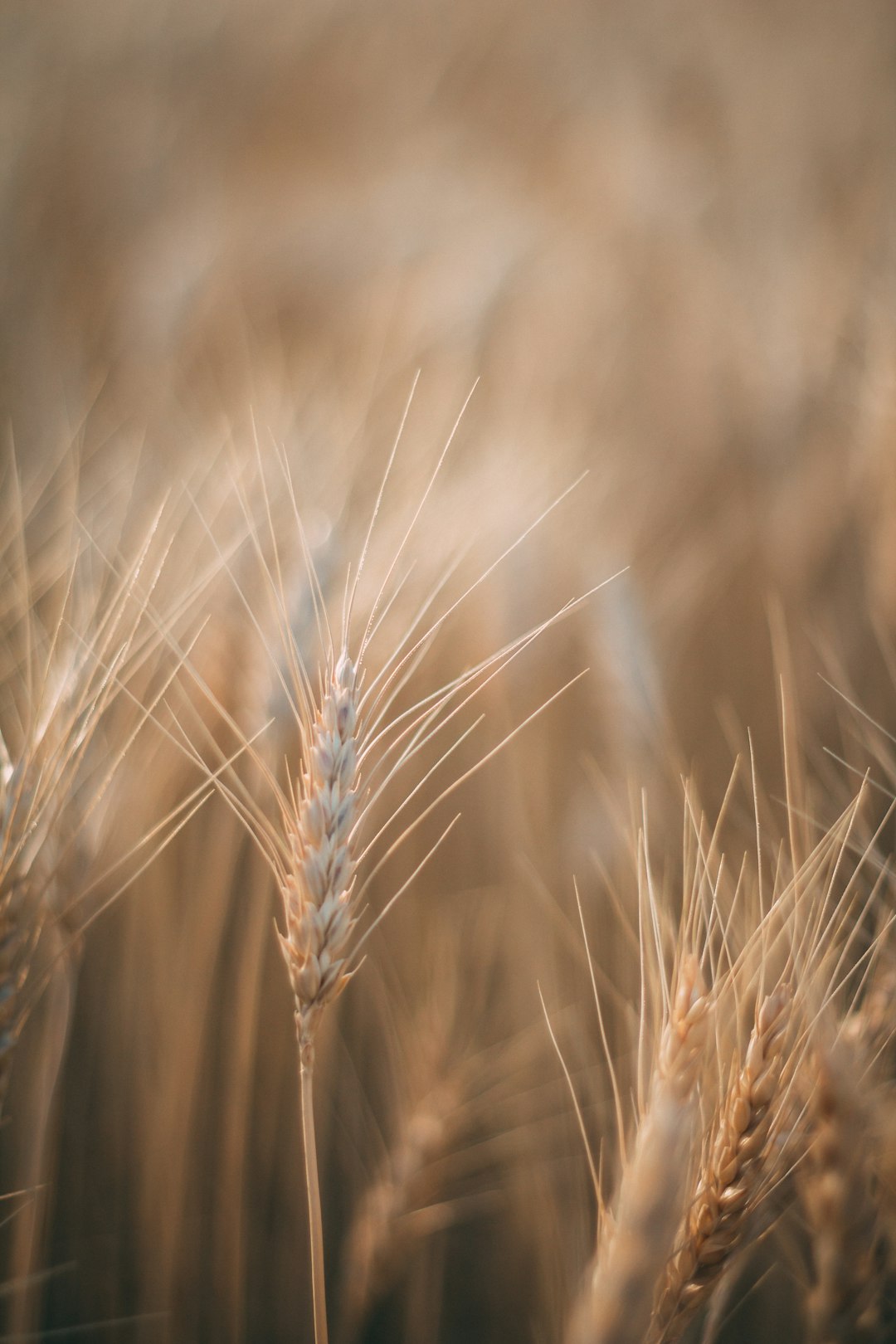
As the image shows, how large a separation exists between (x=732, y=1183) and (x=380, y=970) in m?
0.47

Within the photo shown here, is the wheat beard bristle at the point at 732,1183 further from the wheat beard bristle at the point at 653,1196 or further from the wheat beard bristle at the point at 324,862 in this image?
the wheat beard bristle at the point at 324,862

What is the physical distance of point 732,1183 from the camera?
313 millimetres

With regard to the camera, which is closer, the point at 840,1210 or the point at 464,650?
the point at 840,1210

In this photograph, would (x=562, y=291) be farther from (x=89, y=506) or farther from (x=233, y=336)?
(x=89, y=506)

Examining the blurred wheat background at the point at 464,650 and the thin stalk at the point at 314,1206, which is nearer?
the thin stalk at the point at 314,1206

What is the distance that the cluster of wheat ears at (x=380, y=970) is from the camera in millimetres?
314

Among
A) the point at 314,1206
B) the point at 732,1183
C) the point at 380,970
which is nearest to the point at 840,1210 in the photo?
the point at 732,1183

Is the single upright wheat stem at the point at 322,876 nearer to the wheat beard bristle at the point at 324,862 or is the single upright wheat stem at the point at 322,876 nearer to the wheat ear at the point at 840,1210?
the wheat beard bristle at the point at 324,862

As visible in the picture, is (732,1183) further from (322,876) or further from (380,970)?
(380,970)

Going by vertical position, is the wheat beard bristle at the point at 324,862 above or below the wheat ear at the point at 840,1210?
above

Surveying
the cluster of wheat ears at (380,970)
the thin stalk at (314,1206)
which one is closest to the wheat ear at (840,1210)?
the cluster of wheat ears at (380,970)

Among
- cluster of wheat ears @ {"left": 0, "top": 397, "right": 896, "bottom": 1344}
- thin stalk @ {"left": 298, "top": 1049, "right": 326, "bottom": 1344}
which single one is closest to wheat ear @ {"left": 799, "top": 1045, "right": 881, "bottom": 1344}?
cluster of wheat ears @ {"left": 0, "top": 397, "right": 896, "bottom": 1344}

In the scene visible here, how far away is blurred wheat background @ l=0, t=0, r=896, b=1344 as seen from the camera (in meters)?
0.37

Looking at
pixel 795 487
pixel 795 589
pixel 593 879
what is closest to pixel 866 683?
pixel 795 589
